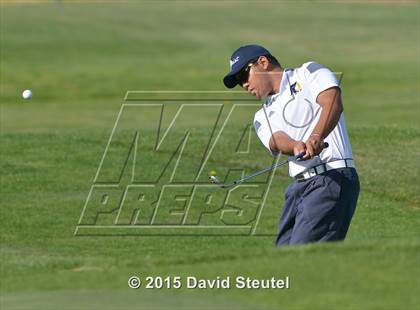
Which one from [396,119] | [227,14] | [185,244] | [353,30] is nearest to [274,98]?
[185,244]

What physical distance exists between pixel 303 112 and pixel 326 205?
2.52 ft

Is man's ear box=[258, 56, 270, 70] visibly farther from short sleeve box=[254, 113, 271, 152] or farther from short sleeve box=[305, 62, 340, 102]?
short sleeve box=[254, 113, 271, 152]

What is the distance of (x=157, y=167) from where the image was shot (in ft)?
58.8

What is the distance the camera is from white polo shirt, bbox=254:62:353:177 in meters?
9.04

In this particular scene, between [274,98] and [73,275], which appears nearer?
[73,275]

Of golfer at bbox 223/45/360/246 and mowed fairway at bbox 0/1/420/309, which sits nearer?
mowed fairway at bbox 0/1/420/309

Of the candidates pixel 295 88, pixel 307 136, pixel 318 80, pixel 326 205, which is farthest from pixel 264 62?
pixel 326 205

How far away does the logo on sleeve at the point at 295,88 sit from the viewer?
29.7 ft

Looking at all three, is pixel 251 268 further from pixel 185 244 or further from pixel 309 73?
pixel 185 244

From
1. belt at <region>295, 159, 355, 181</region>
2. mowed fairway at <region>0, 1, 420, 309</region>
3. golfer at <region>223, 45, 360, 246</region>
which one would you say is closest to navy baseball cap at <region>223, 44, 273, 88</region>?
golfer at <region>223, 45, 360, 246</region>

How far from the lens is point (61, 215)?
48.6 ft

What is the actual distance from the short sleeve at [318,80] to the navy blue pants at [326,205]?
67 centimetres

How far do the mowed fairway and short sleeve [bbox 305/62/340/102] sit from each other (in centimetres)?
127

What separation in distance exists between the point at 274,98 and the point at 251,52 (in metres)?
0.42
